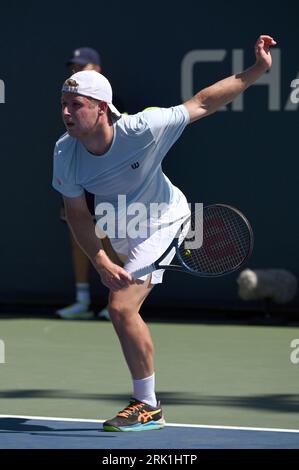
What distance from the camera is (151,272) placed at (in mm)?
7184

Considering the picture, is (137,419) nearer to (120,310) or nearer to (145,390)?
(145,390)

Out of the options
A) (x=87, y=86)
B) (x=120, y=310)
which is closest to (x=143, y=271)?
(x=120, y=310)

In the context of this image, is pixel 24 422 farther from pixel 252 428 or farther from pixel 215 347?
pixel 215 347

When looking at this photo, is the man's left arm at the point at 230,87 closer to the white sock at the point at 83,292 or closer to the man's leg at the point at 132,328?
the man's leg at the point at 132,328

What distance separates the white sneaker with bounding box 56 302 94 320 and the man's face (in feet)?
14.2

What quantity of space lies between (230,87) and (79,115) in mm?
713

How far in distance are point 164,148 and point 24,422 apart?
1.44 meters

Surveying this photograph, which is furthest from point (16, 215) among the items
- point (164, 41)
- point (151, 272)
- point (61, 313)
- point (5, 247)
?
point (151, 272)

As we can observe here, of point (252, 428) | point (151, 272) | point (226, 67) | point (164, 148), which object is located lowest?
point (252, 428)

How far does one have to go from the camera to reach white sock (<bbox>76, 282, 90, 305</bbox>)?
11.2 meters

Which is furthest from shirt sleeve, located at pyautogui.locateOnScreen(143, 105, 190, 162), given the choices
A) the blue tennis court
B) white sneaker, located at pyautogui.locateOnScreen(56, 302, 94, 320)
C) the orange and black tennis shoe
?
white sneaker, located at pyautogui.locateOnScreen(56, 302, 94, 320)

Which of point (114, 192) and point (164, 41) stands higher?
point (164, 41)

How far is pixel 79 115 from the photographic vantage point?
22.6ft

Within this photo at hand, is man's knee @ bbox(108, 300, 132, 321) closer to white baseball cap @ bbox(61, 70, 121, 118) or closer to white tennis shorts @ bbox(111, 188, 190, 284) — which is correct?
white tennis shorts @ bbox(111, 188, 190, 284)
